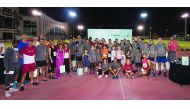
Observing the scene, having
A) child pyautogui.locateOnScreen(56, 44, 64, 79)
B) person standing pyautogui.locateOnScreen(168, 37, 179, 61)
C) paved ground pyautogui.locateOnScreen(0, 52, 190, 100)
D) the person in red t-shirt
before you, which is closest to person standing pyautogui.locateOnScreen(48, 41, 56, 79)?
child pyautogui.locateOnScreen(56, 44, 64, 79)

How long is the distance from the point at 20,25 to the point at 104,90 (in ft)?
195

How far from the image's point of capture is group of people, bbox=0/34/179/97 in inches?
276

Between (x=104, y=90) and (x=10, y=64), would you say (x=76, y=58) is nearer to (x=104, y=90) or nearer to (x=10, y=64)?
(x=104, y=90)

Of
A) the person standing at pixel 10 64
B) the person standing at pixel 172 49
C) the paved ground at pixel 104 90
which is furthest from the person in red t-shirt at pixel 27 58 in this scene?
the person standing at pixel 172 49

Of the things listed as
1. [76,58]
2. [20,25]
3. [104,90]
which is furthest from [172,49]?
[20,25]

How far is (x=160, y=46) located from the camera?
30.4ft

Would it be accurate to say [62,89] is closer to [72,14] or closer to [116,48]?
[116,48]

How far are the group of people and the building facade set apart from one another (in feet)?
138

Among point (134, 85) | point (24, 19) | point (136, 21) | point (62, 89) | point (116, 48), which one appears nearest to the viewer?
point (62, 89)

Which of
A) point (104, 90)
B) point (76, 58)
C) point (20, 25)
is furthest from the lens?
point (20, 25)

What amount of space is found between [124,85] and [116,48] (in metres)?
4.06

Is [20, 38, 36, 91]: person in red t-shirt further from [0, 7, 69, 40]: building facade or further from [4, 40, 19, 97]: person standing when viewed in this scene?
[0, 7, 69, 40]: building facade

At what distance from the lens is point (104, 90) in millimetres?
6863
